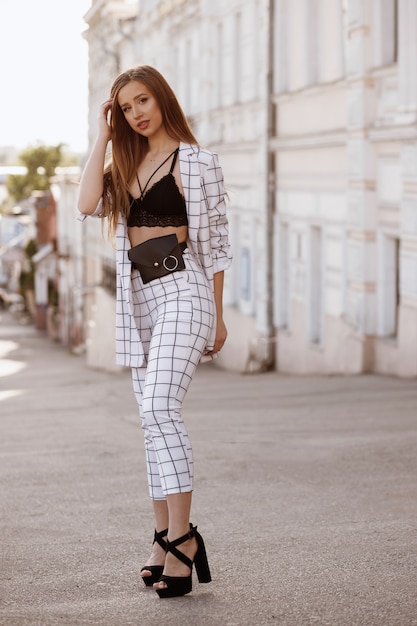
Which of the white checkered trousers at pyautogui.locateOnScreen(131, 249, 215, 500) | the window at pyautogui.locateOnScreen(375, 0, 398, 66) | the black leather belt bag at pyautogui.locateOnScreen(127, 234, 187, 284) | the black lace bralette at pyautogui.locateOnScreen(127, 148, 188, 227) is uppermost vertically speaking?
the window at pyautogui.locateOnScreen(375, 0, 398, 66)

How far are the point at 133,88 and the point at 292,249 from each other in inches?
587

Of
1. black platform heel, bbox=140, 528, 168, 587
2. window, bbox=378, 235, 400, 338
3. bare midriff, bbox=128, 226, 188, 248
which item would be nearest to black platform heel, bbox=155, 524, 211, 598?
black platform heel, bbox=140, 528, 168, 587

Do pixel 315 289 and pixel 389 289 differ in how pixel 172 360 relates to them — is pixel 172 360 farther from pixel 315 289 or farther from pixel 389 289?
pixel 315 289

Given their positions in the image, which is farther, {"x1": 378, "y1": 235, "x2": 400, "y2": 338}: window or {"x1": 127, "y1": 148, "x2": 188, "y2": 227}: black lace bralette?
{"x1": 378, "y1": 235, "x2": 400, "y2": 338}: window

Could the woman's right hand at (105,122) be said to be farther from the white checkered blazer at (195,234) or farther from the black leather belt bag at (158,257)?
the black leather belt bag at (158,257)

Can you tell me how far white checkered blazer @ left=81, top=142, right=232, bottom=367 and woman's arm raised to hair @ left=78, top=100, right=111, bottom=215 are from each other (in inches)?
1.7

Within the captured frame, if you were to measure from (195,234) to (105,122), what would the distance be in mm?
536

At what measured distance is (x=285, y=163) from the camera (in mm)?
20031

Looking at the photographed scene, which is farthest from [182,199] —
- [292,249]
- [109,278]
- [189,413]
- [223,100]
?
[109,278]

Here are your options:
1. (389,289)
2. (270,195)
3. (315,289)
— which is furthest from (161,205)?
(270,195)

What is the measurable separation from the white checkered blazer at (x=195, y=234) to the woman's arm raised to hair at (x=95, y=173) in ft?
0.15

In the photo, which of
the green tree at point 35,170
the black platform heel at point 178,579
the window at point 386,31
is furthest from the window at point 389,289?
the green tree at point 35,170

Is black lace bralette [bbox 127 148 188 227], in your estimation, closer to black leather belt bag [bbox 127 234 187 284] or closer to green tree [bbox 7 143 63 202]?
black leather belt bag [bbox 127 234 187 284]

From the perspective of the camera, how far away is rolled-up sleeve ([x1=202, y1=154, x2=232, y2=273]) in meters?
5.06
